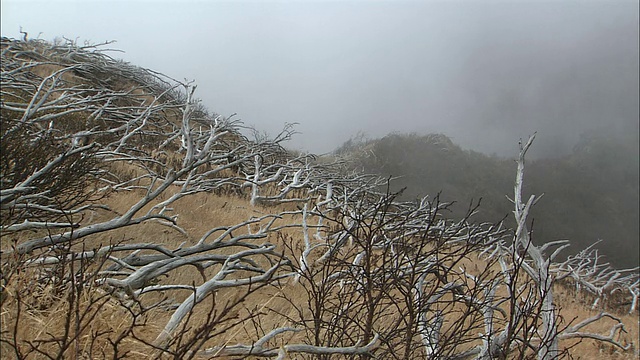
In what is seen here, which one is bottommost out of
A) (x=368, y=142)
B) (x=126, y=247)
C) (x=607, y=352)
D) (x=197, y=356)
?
(x=607, y=352)

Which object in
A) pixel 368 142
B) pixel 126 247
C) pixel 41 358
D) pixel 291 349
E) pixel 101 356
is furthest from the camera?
pixel 368 142

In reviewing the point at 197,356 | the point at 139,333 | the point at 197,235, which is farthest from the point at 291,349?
the point at 197,235

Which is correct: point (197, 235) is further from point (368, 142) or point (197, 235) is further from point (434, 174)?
point (434, 174)

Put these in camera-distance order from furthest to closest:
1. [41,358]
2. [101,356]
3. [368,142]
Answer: [368,142] < [101,356] < [41,358]

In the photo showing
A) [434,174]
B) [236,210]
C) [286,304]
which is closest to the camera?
[286,304]

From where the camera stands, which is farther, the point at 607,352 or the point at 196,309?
the point at 607,352

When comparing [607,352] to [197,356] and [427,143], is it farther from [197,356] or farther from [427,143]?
[427,143]

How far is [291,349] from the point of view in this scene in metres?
1.75

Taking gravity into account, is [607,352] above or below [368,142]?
below

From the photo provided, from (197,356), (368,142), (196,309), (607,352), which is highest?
(368,142)

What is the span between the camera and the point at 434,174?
4556 centimetres

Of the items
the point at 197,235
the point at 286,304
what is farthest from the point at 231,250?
the point at 286,304

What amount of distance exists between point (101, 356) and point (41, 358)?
218 mm

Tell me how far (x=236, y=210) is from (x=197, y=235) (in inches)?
110
